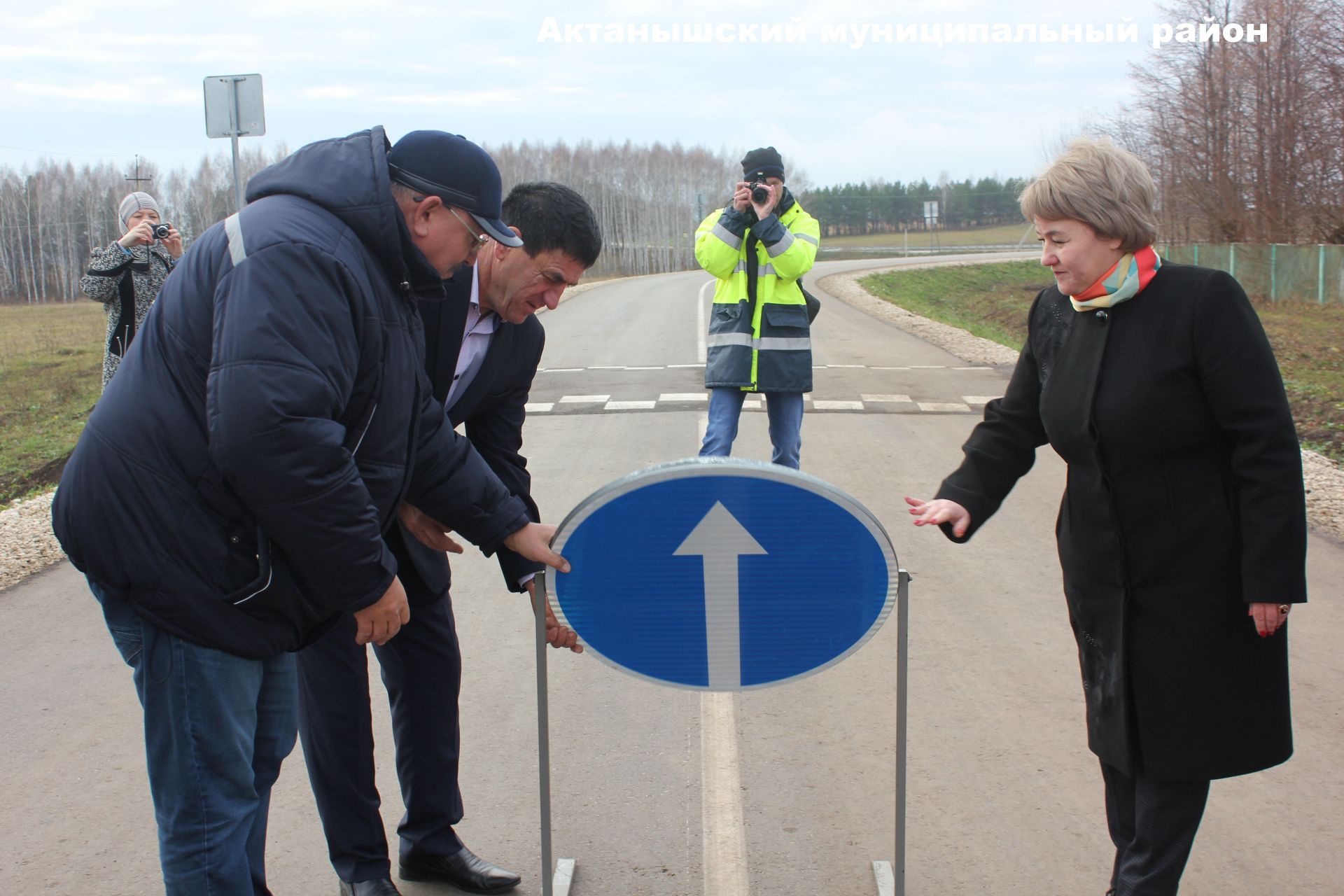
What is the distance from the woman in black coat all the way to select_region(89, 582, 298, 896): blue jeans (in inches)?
76.9

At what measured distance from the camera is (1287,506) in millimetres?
2482

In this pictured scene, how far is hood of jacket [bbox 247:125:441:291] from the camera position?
2320 mm

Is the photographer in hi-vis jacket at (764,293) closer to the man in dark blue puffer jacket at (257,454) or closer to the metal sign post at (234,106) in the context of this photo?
the man in dark blue puffer jacket at (257,454)

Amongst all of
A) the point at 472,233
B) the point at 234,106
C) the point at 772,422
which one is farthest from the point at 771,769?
the point at 234,106

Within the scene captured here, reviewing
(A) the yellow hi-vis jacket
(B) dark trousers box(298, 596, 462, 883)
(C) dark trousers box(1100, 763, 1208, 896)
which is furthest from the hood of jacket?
(A) the yellow hi-vis jacket

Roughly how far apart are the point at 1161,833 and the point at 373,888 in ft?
6.57

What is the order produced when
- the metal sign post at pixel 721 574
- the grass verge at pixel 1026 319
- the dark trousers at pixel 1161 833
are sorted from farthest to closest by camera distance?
the grass verge at pixel 1026 319
the dark trousers at pixel 1161 833
the metal sign post at pixel 721 574

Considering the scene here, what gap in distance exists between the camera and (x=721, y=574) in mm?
2510

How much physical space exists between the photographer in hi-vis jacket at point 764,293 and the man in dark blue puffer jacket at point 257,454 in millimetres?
4315

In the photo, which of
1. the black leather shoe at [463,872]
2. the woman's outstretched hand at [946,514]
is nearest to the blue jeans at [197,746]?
the black leather shoe at [463,872]

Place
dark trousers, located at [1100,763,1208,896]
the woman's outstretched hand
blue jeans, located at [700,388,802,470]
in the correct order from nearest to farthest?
dark trousers, located at [1100,763,1208,896] → the woman's outstretched hand → blue jeans, located at [700,388,802,470]

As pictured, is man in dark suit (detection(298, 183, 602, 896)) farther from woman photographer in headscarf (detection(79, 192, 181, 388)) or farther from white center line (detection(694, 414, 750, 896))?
woman photographer in headscarf (detection(79, 192, 181, 388))

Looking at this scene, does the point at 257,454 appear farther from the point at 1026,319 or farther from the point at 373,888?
the point at 1026,319

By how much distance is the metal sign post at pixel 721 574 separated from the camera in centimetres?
243
